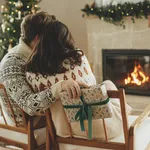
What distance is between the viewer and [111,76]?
4.36 meters

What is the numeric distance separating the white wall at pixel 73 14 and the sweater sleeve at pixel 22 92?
299cm

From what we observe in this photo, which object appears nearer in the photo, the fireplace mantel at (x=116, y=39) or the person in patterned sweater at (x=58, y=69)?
the person in patterned sweater at (x=58, y=69)

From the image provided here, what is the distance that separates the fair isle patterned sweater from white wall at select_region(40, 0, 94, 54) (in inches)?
111

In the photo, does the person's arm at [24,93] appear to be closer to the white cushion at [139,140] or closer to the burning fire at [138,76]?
the white cushion at [139,140]

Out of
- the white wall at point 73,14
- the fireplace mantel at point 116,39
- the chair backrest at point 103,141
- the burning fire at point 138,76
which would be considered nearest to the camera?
the chair backrest at point 103,141

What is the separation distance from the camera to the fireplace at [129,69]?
405cm

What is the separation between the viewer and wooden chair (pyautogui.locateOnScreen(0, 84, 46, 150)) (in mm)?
1898

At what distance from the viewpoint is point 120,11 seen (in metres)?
3.89

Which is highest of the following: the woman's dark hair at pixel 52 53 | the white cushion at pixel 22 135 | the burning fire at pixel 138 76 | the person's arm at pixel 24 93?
the woman's dark hair at pixel 52 53

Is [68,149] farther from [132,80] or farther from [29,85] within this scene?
[132,80]

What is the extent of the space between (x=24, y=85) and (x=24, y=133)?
380 millimetres

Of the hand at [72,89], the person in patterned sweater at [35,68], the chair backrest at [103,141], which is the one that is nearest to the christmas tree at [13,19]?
the person in patterned sweater at [35,68]

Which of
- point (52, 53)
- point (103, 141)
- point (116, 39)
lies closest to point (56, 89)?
point (52, 53)

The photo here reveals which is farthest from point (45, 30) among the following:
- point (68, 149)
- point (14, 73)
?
point (68, 149)
